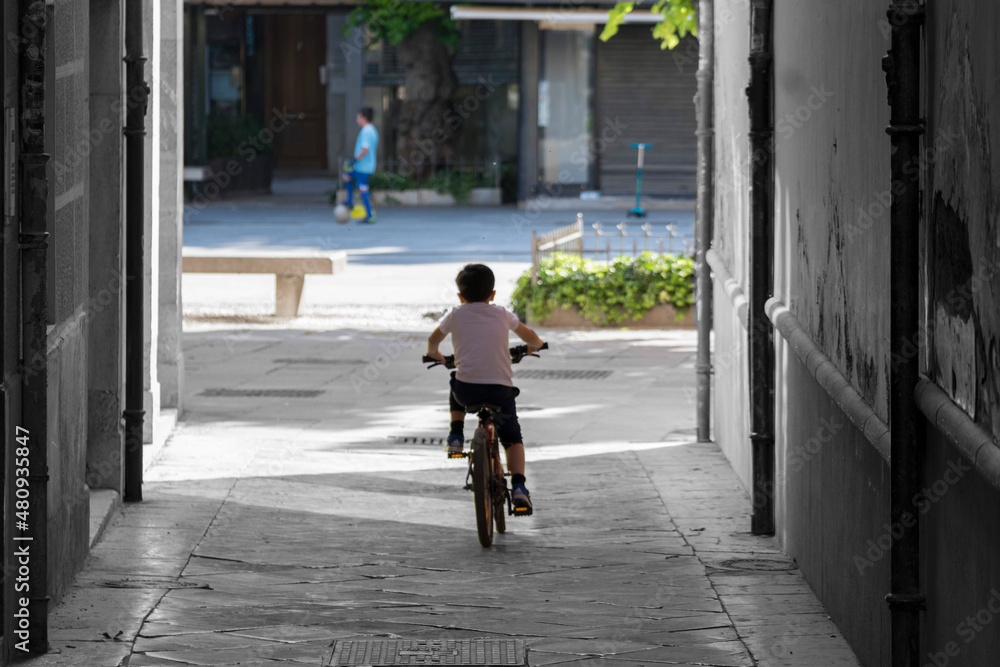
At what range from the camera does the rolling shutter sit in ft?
116

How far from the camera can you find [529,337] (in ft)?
26.1

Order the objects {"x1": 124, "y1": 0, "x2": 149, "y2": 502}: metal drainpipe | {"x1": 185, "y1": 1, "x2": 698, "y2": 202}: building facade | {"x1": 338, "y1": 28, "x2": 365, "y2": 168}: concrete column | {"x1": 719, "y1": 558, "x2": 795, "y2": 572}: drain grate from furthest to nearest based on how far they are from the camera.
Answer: {"x1": 338, "y1": 28, "x2": 365, "y2": 168}: concrete column < {"x1": 185, "y1": 1, "x2": 698, "y2": 202}: building facade < {"x1": 124, "y1": 0, "x2": 149, "y2": 502}: metal drainpipe < {"x1": 719, "y1": 558, "x2": 795, "y2": 572}: drain grate

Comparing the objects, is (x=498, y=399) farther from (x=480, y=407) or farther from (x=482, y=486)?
(x=482, y=486)

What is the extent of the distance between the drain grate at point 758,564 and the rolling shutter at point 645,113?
2843 centimetres

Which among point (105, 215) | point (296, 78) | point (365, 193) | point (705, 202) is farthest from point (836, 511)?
point (296, 78)

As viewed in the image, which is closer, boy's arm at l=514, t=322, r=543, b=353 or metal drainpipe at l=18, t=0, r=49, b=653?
metal drainpipe at l=18, t=0, r=49, b=653

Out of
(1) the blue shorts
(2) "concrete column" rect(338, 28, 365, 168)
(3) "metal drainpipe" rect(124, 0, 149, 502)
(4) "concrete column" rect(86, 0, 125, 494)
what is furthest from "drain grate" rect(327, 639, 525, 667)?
(2) "concrete column" rect(338, 28, 365, 168)

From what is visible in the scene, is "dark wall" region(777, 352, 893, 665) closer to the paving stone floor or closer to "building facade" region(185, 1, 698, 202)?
the paving stone floor

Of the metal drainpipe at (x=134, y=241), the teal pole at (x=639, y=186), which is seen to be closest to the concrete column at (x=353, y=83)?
the teal pole at (x=639, y=186)

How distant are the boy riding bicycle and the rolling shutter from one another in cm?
2780

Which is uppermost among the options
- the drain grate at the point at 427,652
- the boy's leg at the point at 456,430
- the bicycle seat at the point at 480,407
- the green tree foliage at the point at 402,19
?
the green tree foliage at the point at 402,19

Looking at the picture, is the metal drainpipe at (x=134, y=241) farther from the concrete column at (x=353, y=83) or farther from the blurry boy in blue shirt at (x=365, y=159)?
the concrete column at (x=353, y=83)

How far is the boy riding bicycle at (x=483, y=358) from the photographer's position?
7.79 meters

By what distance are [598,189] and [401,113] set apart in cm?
466
